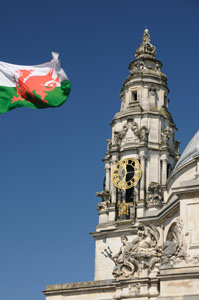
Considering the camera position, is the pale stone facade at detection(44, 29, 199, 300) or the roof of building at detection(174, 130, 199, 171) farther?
the roof of building at detection(174, 130, 199, 171)

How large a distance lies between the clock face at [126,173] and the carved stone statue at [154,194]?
5.01 feet

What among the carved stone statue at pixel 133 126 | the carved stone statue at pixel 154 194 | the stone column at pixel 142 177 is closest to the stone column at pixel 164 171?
the carved stone statue at pixel 154 194

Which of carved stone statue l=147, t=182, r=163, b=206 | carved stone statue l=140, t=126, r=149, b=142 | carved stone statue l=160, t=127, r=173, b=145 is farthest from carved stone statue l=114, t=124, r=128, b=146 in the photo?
carved stone statue l=147, t=182, r=163, b=206

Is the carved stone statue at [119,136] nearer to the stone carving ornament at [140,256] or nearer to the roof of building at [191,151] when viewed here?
the roof of building at [191,151]

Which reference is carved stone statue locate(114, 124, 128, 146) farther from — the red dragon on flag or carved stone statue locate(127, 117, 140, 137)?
the red dragon on flag

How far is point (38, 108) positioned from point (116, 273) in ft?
44.7

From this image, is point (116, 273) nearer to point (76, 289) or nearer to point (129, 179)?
point (76, 289)

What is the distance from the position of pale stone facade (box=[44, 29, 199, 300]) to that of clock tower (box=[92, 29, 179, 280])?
81mm

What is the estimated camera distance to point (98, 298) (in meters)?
32.8

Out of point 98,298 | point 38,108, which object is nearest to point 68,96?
point 38,108

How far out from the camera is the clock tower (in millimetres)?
52844

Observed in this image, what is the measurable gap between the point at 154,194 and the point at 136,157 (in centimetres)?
408

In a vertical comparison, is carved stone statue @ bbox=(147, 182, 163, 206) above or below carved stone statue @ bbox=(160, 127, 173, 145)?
below

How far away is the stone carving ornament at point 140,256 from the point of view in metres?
31.1
